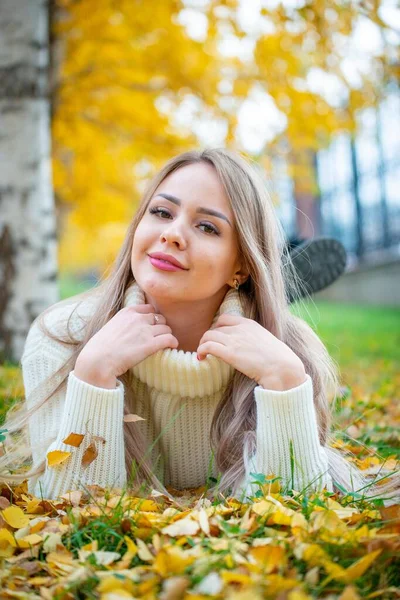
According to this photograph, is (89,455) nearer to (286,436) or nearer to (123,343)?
(123,343)

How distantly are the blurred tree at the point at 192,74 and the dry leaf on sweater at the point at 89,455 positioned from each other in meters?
3.43

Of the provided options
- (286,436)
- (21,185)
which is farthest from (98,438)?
(21,185)

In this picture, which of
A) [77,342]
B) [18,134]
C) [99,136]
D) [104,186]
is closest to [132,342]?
[77,342]

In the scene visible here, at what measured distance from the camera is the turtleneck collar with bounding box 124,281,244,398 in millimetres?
2164

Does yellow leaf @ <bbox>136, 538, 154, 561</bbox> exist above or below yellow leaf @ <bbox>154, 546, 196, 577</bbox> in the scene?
below

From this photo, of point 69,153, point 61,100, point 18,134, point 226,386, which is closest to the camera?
point 226,386

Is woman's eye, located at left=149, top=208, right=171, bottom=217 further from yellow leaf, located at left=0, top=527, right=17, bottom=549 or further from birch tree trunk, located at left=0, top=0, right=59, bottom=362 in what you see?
birch tree trunk, located at left=0, top=0, right=59, bottom=362

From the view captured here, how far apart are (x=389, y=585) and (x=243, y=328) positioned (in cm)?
97

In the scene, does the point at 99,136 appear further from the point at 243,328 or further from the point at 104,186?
the point at 243,328

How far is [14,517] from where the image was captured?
1.69 metres

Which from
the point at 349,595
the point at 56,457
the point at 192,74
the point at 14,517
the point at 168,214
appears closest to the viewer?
the point at 349,595

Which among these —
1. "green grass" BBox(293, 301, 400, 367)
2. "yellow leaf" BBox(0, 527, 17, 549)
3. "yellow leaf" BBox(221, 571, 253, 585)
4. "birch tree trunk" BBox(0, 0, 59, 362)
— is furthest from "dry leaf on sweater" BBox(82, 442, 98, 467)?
"birch tree trunk" BBox(0, 0, 59, 362)

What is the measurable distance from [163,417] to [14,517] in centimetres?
74

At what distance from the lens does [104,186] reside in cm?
984
